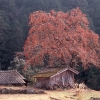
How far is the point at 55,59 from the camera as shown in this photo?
92.1 ft

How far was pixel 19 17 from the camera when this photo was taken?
49719mm

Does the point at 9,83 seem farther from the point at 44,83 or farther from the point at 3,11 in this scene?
the point at 3,11

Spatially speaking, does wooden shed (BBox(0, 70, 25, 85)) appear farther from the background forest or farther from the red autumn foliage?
the background forest

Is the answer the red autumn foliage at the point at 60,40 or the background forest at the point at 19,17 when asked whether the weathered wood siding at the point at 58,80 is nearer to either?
the red autumn foliage at the point at 60,40

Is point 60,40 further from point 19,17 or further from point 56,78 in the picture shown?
point 19,17

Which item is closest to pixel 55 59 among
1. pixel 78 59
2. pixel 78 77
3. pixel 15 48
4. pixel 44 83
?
pixel 78 59

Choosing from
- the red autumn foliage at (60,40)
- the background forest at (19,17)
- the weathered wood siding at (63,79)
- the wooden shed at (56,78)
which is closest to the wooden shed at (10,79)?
the wooden shed at (56,78)

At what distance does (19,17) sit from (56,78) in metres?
29.3

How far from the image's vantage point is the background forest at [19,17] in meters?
42.1

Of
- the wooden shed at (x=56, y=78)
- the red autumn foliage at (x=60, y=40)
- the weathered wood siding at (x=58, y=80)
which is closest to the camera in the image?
the wooden shed at (x=56, y=78)

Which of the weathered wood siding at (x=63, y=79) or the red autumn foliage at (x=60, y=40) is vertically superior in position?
the red autumn foliage at (x=60, y=40)

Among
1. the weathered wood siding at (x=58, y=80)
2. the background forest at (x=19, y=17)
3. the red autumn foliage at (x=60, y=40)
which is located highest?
the background forest at (x=19, y=17)

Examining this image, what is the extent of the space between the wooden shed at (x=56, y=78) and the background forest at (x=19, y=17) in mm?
14917

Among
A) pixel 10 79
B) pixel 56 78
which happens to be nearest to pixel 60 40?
pixel 56 78
